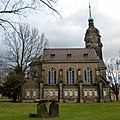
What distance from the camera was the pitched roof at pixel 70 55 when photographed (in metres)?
55.8

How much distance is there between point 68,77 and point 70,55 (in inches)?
224

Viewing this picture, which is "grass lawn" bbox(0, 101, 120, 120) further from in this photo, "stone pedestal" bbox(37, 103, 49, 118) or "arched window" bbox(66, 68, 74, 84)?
"arched window" bbox(66, 68, 74, 84)

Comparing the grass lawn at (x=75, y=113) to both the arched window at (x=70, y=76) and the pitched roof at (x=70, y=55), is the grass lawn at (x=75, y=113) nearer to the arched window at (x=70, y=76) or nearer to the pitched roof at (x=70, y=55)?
the arched window at (x=70, y=76)

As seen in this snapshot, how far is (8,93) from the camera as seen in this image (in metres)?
49.5

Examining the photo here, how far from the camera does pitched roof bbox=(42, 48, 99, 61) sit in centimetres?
5581

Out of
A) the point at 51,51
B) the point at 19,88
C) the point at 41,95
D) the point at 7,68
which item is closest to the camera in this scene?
the point at 7,68

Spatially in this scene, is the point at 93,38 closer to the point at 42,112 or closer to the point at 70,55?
the point at 70,55

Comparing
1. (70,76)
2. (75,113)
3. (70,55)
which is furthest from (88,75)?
(75,113)

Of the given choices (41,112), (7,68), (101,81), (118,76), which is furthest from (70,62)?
(41,112)

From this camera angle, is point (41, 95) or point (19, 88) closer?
point (19, 88)

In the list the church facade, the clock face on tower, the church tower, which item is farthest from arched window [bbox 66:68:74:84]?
the clock face on tower

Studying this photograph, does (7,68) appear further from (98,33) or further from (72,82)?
(98,33)

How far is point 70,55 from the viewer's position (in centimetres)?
5684

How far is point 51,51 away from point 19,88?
14894 mm
